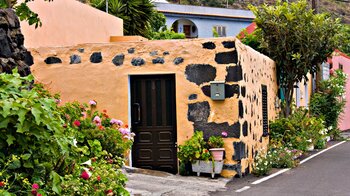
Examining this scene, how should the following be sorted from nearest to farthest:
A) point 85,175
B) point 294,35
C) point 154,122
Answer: point 85,175 → point 154,122 → point 294,35

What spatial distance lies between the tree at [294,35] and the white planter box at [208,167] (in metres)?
6.62

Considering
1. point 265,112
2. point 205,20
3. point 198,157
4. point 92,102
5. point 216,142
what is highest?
point 205,20

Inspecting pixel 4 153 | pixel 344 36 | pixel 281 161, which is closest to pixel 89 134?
pixel 4 153

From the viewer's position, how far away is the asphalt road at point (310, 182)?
28.7 ft

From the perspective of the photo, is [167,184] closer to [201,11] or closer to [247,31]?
[247,31]

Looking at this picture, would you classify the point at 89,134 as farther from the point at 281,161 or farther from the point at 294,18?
the point at 294,18

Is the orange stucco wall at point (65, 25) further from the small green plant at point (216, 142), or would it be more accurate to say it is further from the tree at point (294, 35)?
the tree at point (294, 35)

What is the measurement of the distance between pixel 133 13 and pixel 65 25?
8696mm

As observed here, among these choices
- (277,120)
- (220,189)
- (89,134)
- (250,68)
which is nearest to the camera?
(89,134)

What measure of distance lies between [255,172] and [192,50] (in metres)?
2.83

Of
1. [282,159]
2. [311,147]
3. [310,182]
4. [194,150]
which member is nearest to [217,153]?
[194,150]

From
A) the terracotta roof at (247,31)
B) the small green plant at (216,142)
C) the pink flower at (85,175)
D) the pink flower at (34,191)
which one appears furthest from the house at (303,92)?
the pink flower at (34,191)

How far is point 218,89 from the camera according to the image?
10.4 m

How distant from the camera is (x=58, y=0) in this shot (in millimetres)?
11891
